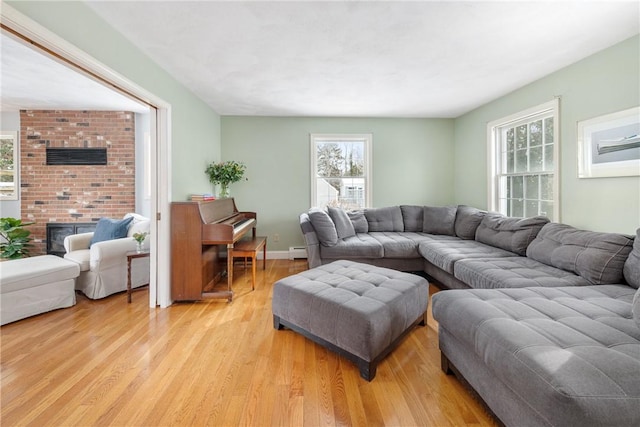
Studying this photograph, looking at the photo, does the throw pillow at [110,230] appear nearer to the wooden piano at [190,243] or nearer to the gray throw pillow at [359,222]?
the wooden piano at [190,243]

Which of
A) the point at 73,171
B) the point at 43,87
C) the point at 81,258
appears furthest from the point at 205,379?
the point at 73,171

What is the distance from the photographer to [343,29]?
207 cm

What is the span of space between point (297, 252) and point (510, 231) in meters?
2.95

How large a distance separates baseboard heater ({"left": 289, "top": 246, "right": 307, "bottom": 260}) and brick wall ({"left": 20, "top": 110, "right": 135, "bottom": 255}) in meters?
2.62

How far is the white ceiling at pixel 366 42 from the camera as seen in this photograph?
185 cm

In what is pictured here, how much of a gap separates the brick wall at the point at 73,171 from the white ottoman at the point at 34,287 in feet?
5.26

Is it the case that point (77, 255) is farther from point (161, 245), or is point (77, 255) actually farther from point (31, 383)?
point (31, 383)

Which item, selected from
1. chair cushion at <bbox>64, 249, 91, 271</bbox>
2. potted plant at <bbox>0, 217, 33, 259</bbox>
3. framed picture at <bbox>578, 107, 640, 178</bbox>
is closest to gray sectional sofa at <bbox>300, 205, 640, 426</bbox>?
framed picture at <bbox>578, 107, 640, 178</bbox>

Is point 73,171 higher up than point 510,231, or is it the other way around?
point 73,171

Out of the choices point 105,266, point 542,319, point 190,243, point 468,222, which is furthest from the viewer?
point 468,222

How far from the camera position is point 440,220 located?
158 inches

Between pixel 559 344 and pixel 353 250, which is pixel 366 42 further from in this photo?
pixel 559 344

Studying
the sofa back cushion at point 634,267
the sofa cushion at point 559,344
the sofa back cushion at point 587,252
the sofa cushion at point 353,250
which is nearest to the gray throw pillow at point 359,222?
the sofa cushion at point 353,250

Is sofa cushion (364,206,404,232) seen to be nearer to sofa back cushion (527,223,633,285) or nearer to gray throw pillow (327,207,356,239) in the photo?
gray throw pillow (327,207,356,239)
